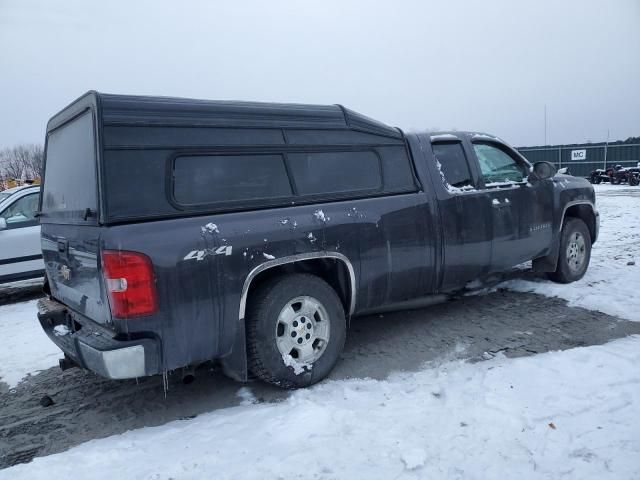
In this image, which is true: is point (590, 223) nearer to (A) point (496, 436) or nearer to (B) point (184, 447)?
(A) point (496, 436)

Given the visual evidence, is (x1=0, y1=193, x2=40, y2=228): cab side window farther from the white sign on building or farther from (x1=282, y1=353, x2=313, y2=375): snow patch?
the white sign on building

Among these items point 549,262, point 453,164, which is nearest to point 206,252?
point 453,164

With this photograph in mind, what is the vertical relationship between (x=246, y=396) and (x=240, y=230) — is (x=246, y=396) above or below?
below

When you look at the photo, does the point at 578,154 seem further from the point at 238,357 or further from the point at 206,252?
the point at 206,252

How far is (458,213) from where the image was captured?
15.0ft

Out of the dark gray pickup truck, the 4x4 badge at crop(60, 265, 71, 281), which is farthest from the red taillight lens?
the 4x4 badge at crop(60, 265, 71, 281)

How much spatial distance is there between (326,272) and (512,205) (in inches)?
94.2

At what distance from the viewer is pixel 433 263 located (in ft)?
14.4

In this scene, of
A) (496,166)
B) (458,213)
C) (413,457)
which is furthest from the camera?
(496,166)

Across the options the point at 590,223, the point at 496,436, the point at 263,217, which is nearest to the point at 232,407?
the point at 263,217

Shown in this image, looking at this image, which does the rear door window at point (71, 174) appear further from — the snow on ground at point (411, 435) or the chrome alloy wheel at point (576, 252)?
the chrome alloy wheel at point (576, 252)

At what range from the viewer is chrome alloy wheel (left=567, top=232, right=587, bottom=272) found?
19.5 ft

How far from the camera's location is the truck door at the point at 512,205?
4934 millimetres

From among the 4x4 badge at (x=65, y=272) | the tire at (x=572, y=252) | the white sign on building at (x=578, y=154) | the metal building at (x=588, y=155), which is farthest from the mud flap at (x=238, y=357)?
the white sign on building at (x=578, y=154)
